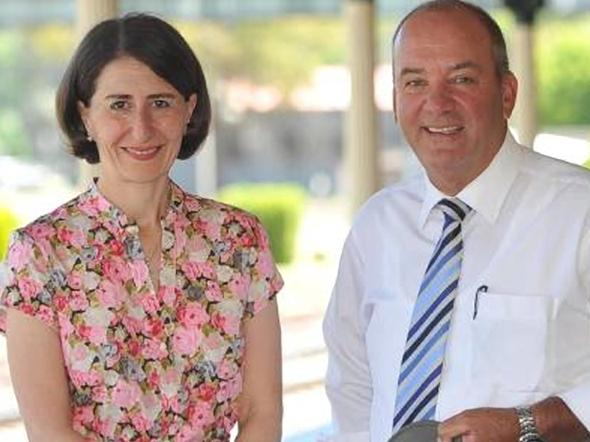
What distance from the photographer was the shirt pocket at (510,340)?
7.49 feet

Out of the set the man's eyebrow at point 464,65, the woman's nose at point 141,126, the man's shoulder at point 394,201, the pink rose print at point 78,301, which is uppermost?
the man's eyebrow at point 464,65

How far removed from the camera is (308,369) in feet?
33.0

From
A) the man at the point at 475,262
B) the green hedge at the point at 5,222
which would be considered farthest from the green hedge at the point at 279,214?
the man at the point at 475,262

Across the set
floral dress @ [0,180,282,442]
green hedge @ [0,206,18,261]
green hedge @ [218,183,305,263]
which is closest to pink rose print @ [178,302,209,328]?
floral dress @ [0,180,282,442]

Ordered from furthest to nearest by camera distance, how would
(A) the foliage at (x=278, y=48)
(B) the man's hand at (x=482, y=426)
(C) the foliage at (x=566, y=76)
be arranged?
(C) the foliage at (x=566, y=76)
(A) the foliage at (x=278, y=48)
(B) the man's hand at (x=482, y=426)

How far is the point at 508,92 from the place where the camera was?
239cm

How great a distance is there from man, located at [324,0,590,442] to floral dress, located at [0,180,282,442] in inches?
11.3

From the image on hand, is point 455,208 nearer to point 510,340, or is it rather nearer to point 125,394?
point 510,340

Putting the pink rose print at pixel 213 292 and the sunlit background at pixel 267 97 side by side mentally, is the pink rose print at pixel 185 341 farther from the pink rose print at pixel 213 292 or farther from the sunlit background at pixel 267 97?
the sunlit background at pixel 267 97

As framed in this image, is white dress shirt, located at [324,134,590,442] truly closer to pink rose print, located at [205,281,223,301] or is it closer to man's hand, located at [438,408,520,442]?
man's hand, located at [438,408,520,442]

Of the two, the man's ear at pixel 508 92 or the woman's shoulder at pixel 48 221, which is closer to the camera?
the woman's shoulder at pixel 48 221

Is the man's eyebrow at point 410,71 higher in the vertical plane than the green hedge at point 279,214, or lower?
higher

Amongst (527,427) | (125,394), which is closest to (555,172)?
(527,427)

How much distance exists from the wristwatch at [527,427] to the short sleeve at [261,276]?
0.45 metres
